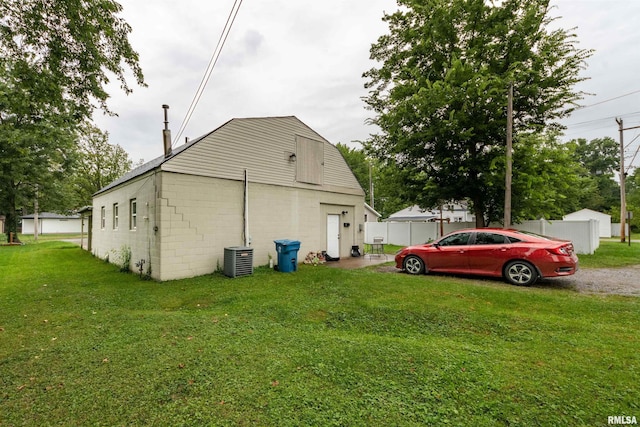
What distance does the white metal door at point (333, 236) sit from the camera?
1160 cm

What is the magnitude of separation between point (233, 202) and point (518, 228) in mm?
13493

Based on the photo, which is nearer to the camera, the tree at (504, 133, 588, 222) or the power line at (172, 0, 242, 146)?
the power line at (172, 0, 242, 146)

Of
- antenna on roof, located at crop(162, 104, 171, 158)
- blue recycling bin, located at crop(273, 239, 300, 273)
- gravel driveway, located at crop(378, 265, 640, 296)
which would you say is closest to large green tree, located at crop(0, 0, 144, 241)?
antenna on roof, located at crop(162, 104, 171, 158)

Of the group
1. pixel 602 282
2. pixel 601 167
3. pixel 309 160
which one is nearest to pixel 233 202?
pixel 309 160

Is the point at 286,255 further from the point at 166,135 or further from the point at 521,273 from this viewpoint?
the point at 521,273

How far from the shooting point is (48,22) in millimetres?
4750

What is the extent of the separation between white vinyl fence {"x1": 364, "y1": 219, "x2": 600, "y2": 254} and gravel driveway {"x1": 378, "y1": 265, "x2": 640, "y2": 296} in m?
3.68

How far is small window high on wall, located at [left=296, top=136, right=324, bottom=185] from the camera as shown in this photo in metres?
10.6

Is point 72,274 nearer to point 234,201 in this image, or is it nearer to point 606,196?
point 234,201

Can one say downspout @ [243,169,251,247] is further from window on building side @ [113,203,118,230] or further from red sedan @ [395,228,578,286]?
window on building side @ [113,203,118,230]

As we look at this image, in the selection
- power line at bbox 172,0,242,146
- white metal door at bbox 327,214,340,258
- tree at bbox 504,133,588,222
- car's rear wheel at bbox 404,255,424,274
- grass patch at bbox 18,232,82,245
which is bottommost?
grass patch at bbox 18,232,82,245

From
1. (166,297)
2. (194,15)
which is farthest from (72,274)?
(194,15)

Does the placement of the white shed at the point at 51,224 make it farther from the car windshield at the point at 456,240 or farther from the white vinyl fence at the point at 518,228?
the car windshield at the point at 456,240

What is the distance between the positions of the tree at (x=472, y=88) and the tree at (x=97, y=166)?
31.0 metres
